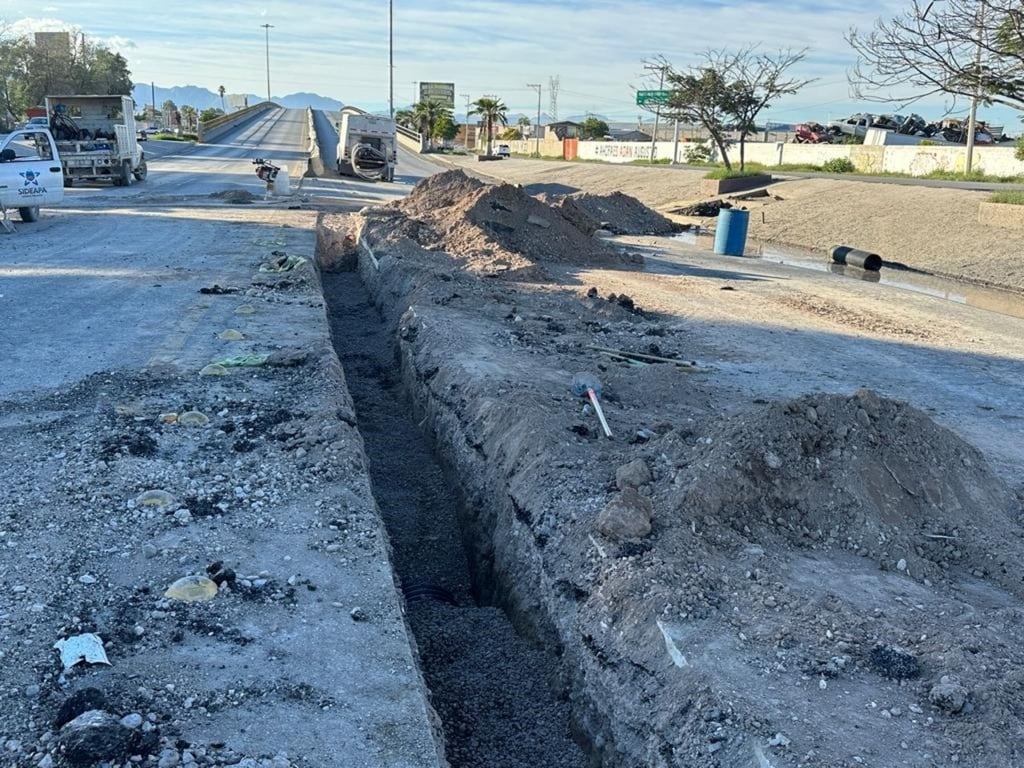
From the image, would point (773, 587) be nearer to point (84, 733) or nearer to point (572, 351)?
point (84, 733)

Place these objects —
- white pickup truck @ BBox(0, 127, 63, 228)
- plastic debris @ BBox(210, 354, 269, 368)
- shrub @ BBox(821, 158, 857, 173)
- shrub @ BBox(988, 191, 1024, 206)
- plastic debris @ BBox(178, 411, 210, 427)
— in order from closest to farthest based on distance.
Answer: plastic debris @ BBox(178, 411, 210, 427), plastic debris @ BBox(210, 354, 269, 368), white pickup truck @ BBox(0, 127, 63, 228), shrub @ BBox(988, 191, 1024, 206), shrub @ BBox(821, 158, 857, 173)

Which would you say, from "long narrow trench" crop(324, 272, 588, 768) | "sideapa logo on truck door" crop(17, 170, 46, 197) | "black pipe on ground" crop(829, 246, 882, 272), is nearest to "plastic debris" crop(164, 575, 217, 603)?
"long narrow trench" crop(324, 272, 588, 768)

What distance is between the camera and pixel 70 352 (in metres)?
8.49

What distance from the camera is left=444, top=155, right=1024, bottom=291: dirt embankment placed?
1955 cm

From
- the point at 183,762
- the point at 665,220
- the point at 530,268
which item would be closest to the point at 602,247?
the point at 530,268

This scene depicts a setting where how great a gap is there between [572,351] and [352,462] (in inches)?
162

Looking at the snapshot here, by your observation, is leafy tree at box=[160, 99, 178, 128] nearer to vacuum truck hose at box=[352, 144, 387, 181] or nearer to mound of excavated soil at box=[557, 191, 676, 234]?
vacuum truck hose at box=[352, 144, 387, 181]

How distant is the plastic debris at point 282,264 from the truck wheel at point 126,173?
53.5ft

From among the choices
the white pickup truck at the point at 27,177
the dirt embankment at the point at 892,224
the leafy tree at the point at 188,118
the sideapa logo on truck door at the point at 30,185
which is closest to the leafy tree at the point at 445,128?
the leafy tree at the point at 188,118

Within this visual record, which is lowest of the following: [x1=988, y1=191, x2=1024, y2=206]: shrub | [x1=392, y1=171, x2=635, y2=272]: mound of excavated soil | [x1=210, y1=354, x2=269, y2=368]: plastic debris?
[x1=210, y1=354, x2=269, y2=368]: plastic debris

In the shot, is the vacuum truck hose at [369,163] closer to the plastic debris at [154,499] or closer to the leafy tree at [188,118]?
the plastic debris at [154,499]

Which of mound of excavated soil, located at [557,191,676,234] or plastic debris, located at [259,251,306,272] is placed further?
mound of excavated soil, located at [557,191,676,234]

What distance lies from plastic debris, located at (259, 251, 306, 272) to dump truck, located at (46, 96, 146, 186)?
50.8ft

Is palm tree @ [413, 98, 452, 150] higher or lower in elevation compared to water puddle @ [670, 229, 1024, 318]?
higher
